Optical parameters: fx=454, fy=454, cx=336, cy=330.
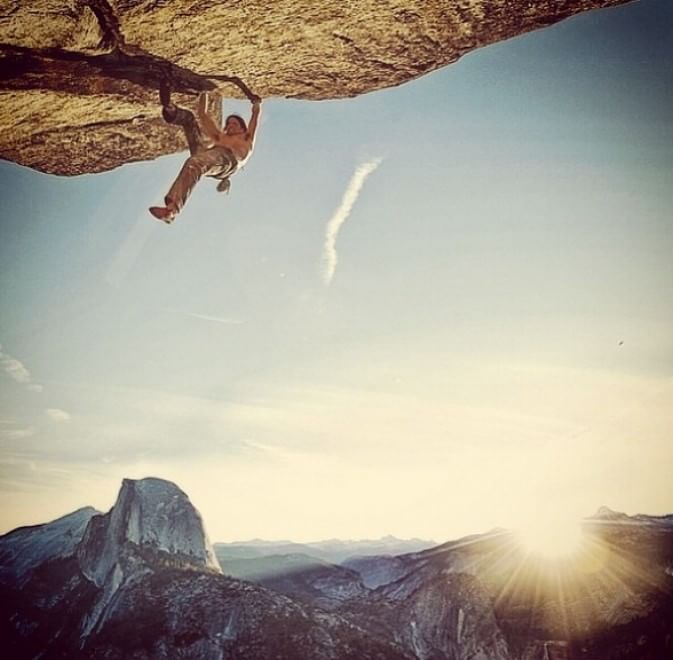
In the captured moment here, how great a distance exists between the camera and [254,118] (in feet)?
23.2

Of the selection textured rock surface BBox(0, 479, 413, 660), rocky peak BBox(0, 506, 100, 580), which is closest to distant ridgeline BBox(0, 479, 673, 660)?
textured rock surface BBox(0, 479, 413, 660)

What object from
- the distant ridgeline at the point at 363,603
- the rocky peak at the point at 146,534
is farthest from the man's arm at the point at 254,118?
the rocky peak at the point at 146,534

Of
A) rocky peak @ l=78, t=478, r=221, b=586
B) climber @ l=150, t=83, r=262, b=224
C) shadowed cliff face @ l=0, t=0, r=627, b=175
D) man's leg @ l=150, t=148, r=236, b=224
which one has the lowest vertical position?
rocky peak @ l=78, t=478, r=221, b=586

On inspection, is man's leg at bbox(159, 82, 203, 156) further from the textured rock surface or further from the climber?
the textured rock surface

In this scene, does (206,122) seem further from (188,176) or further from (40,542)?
(40,542)

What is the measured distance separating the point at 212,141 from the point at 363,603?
68.4 meters

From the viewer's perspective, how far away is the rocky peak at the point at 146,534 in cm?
7112

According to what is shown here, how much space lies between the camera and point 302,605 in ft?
185

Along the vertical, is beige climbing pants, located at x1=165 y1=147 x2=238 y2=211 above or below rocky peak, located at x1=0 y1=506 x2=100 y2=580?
above

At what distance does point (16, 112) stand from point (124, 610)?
70272mm

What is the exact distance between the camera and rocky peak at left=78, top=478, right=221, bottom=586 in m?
71.1

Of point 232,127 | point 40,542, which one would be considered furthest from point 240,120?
point 40,542

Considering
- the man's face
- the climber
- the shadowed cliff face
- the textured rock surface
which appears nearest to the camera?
the shadowed cliff face

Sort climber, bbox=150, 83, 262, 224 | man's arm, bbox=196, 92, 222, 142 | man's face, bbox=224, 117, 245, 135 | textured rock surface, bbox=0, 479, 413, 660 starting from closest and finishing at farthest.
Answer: climber, bbox=150, 83, 262, 224, man's arm, bbox=196, 92, 222, 142, man's face, bbox=224, 117, 245, 135, textured rock surface, bbox=0, 479, 413, 660
